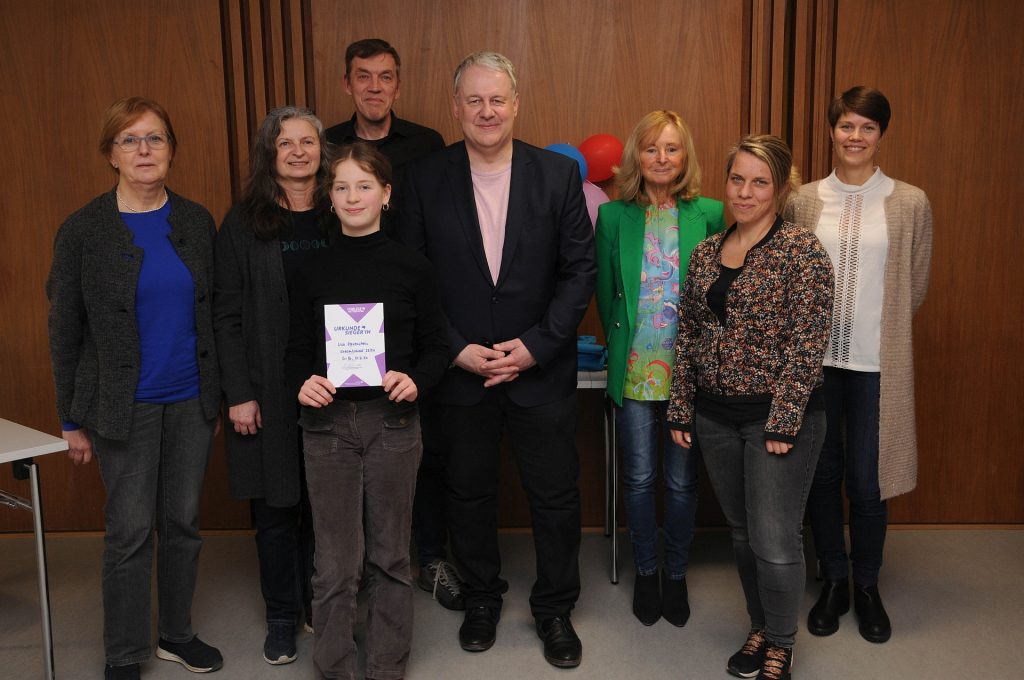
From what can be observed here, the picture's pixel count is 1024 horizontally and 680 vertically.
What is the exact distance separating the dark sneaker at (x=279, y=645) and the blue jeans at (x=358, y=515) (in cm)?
30

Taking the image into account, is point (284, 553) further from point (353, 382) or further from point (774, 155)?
point (774, 155)

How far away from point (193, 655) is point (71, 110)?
2381mm

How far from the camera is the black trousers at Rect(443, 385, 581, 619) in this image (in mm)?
2809

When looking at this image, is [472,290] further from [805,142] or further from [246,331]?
[805,142]

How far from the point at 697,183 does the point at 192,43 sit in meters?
2.26

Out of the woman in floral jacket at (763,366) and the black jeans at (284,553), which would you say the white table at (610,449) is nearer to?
the woman in floral jacket at (763,366)

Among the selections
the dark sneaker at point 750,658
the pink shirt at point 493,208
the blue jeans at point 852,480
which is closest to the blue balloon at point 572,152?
the pink shirt at point 493,208

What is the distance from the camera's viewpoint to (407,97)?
3.76 metres

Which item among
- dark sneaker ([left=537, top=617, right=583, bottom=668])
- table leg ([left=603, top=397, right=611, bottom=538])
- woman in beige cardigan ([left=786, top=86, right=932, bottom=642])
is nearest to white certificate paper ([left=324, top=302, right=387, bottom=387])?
dark sneaker ([left=537, top=617, right=583, bottom=668])

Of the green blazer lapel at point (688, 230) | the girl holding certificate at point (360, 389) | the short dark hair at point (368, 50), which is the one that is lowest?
the girl holding certificate at point (360, 389)

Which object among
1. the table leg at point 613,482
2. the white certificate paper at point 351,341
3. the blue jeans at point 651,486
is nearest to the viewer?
the white certificate paper at point 351,341

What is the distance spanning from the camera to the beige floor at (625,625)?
108 inches

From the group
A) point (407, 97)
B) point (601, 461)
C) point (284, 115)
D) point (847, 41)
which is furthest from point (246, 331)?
point (847, 41)

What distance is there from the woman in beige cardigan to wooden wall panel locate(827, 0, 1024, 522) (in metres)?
0.92
